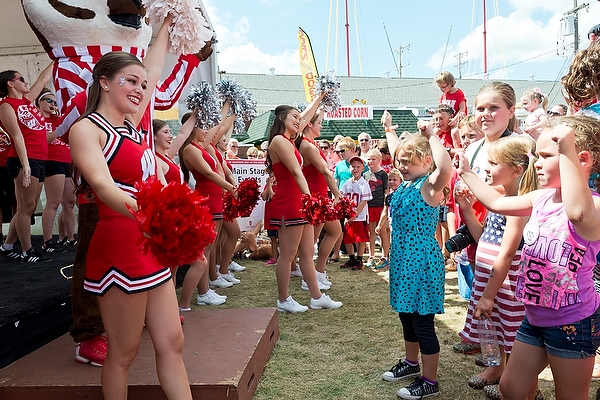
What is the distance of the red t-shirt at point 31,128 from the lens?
5.25 metres

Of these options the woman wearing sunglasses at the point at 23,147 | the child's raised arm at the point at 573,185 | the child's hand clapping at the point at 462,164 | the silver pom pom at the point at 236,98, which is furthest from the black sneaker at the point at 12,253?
the child's raised arm at the point at 573,185

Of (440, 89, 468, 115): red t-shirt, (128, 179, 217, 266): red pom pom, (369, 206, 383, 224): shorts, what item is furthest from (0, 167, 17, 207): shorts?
(440, 89, 468, 115): red t-shirt

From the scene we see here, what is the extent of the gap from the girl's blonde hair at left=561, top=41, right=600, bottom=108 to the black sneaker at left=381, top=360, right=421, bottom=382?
6.19 ft

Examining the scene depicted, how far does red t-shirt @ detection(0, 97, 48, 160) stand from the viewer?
5254 millimetres

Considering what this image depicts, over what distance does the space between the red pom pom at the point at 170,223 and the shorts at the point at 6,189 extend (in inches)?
207

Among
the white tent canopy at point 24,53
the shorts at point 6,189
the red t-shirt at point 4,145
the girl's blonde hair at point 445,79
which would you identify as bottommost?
the shorts at point 6,189

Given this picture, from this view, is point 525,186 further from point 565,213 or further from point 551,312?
point 551,312

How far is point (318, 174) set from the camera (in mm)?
5672

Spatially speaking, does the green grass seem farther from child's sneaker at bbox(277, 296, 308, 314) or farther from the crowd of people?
the crowd of people

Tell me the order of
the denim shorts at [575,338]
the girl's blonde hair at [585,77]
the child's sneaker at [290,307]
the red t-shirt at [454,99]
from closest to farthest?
the denim shorts at [575,338], the girl's blonde hair at [585,77], the child's sneaker at [290,307], the red t-shirt at [454,99]

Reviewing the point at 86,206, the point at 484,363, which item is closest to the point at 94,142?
the point at 86,206

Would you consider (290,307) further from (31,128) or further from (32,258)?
(31,128)

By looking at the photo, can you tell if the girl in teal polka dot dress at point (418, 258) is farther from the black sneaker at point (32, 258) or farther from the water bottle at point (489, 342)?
the black sneaker at point (32, 258)

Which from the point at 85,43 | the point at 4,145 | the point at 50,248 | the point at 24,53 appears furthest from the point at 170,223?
the point at 24,53
